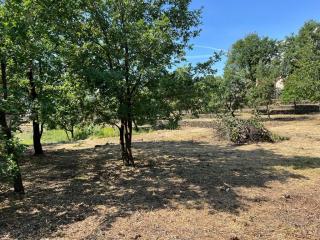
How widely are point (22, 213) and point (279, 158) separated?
9857 millimetres

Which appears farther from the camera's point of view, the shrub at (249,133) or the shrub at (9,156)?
the shrub at (249,133)

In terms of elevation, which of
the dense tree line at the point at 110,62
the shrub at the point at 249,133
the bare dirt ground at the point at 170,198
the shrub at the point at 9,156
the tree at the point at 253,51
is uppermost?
the tree at the point at 253,51

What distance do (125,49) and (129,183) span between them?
4.23 meters

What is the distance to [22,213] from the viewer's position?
27.9 ft

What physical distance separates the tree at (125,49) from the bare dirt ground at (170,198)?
2.46m

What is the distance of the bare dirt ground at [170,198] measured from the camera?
23.8 feet

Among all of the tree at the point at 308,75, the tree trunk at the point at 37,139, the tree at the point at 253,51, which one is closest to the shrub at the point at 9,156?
the tree trunk at the point at 37,139

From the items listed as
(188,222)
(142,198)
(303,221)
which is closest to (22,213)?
(142,198)

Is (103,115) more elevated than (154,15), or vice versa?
(154,15)

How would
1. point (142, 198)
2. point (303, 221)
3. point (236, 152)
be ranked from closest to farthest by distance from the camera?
point (303, 221) → point (142, 198) → point (236, 152)

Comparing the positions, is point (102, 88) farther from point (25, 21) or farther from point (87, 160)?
point (87, 160)

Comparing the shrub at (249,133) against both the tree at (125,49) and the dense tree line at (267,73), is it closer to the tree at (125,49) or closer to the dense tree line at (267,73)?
the dense tree line at (267,73)

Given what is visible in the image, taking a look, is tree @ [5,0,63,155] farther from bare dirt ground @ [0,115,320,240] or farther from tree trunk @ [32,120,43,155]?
tree trunk @ [32,120,43,155]

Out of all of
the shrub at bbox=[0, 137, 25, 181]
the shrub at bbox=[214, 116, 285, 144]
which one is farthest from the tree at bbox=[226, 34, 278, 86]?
the shrub at bbox=[0, 137, 25, 181]
